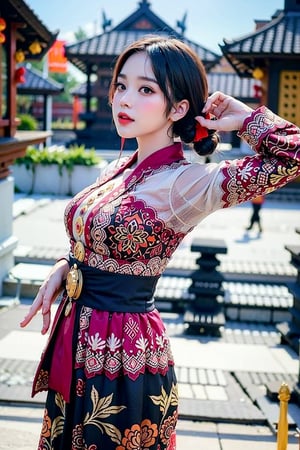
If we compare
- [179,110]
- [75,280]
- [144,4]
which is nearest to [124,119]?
[179,110]

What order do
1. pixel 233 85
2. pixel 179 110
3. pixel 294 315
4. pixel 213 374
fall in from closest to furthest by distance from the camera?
1. pixel 179 110
2. pixel 213 374
3. pixel 294 315
4. pixel 233 85

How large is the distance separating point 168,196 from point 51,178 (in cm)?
1491

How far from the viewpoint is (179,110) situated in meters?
2.08

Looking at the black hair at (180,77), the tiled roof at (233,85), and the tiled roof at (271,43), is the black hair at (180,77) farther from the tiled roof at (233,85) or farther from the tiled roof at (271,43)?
the tiled roof at (233,85)

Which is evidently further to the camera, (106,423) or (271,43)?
(271,43)

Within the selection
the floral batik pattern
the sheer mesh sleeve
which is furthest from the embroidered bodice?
the floral batik pattern

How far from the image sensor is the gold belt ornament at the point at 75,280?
2082mm

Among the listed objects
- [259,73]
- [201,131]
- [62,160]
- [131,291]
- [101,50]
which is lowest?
[62,160]

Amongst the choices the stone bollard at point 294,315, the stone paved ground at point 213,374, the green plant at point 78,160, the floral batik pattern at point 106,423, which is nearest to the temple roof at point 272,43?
the green plant at point 78,160

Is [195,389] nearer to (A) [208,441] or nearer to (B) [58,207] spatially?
(A) [208,441]

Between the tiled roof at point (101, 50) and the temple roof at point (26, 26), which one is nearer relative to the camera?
the temple roof at point (26, 26)

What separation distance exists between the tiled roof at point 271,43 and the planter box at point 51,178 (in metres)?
4.92

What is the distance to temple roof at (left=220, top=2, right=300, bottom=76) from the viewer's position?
47.4 feet

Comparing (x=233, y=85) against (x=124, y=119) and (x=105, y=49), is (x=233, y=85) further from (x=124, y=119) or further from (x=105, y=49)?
(x=124, y=119)
